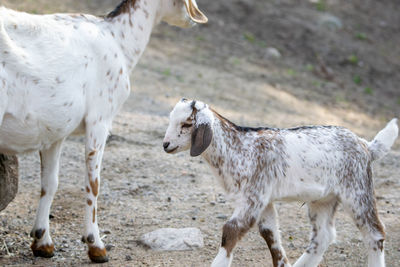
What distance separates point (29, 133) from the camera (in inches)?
181

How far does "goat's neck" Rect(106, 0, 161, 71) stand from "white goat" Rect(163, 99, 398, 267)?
3.63 ft

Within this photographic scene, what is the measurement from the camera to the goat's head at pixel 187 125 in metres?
4.56

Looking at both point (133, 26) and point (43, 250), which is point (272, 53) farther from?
point (43, 250)

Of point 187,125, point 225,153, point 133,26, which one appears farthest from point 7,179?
point 225,153

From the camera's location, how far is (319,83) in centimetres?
1277

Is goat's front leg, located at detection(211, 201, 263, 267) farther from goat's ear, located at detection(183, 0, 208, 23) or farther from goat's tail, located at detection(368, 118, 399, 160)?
goat's ear, located at detection(183, 0, 208, 23)

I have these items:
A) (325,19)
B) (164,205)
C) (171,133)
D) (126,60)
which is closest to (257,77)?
(325,19)

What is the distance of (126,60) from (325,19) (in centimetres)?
1082

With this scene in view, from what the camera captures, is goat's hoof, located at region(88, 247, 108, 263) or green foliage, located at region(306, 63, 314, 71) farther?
green foliage, located at region(306, 63, 314, 71)

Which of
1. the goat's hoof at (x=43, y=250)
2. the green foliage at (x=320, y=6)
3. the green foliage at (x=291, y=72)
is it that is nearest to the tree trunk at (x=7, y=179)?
the goat's hoof at (x=43, y=250)

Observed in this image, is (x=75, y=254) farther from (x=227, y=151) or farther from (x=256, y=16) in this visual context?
(x=256, y=16)

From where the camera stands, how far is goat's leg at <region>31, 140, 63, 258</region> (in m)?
5.31

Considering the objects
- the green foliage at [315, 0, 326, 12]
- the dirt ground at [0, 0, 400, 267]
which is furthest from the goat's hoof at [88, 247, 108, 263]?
the green foliage at [315, 0, 326, 12]

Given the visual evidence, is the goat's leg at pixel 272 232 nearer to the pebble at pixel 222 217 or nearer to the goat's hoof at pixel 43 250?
the pebble at pixel 222 217
